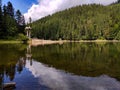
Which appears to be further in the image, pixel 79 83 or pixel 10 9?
pixel 10 9

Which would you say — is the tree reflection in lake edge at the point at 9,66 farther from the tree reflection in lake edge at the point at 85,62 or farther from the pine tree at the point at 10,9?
the pine tree at the point at 10,9

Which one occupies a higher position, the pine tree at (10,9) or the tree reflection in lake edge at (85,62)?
the pine tree at (10,9)

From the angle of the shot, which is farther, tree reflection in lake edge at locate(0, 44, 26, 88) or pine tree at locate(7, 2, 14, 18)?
pine tree at locate(7, 2, 14, 18)

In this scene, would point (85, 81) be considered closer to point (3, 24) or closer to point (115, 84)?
point (115, 84)

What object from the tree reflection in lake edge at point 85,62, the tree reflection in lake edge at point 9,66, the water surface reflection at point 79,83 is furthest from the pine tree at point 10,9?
the water surface reflection at point 79,83

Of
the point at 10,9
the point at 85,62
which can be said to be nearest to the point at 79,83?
the point at 85,62

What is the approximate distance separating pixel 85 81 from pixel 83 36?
7066 inches

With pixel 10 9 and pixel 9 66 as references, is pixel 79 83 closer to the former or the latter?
pixel 9 66

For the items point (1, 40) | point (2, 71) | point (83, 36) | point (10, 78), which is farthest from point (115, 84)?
point (83, 36)

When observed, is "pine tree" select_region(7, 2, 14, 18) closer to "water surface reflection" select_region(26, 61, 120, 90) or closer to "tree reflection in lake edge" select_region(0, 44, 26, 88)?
"tree reflection in lake edge" select_region(0, 44, 26, 88)

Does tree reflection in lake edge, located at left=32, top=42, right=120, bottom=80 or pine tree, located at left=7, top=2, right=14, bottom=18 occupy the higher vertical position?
pine tree, located at left=7, top=2, right=14, bottom=18

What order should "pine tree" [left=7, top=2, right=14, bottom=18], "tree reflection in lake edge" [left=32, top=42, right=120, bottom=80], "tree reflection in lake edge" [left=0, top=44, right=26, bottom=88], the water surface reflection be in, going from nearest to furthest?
the water surface reflection < "tree reflection in lake edge" [left=0, top=44, right=26, bottom=88] < "tree reflection in lake edge" [left=32, top=42, right=120, bottom=80] < "pine tree" [left=7, top=2, right=14, bottom=18]

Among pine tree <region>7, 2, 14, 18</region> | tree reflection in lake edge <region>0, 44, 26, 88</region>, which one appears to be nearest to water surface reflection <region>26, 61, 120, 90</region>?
tree reflection in lake edge <region>0, 44, 26, 88</region>

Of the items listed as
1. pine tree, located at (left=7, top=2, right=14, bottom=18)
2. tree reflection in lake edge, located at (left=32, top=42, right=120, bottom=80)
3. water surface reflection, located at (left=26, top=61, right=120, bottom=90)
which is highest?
pine tree, located at (left=7, top=2, right=14, bottom=18)
